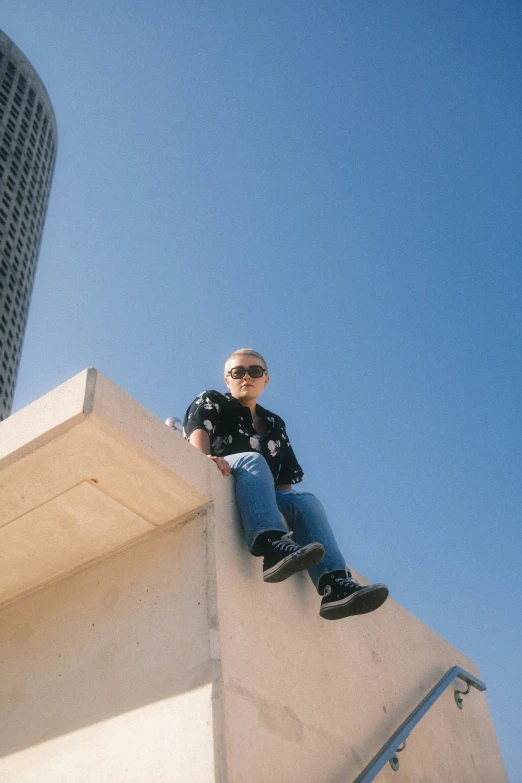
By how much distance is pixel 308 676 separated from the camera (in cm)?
281

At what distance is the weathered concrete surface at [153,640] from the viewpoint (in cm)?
234

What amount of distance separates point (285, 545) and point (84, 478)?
2.83ft

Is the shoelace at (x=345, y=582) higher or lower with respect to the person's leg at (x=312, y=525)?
lower

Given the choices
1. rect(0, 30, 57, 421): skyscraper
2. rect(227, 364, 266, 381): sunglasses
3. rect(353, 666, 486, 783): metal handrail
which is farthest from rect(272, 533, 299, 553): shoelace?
rect(0, 30, 57, 421): skyscraper

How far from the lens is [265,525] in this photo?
281 cm

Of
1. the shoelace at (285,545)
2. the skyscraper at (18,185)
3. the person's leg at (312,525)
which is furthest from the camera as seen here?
the skyscraper at (18,185)

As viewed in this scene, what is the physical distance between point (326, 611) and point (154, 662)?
0.74m

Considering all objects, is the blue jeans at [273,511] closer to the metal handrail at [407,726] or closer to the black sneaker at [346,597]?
the black sneaker at [346,597]

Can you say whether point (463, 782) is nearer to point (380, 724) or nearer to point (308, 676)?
point (380, 724)

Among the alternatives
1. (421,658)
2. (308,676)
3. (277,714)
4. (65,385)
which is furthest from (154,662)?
(421,658)

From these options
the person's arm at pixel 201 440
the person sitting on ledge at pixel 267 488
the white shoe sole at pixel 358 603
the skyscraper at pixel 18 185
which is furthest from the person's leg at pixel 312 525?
the skyscraper at pixel 18 185

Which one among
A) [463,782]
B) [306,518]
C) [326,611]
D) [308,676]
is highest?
[306,518]

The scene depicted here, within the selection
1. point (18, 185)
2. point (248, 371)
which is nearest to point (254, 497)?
point (248, 371)

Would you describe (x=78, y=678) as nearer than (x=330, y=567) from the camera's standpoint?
Yes
